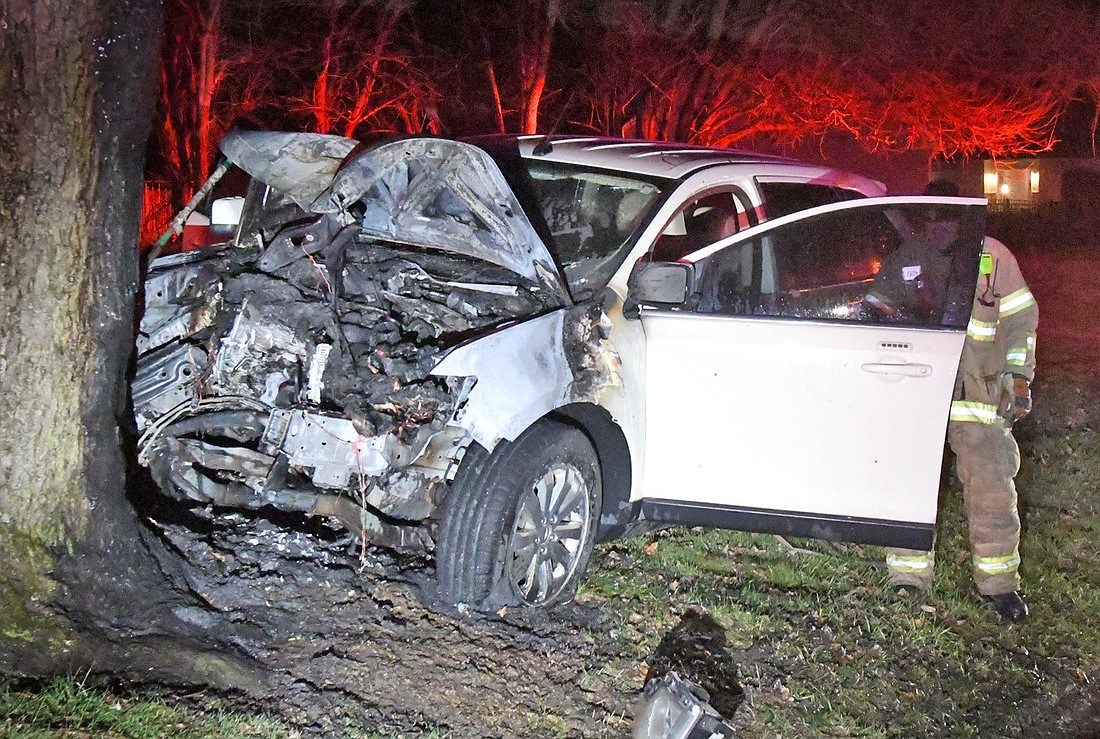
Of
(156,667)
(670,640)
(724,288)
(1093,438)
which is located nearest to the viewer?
(156,667)

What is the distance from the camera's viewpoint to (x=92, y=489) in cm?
379

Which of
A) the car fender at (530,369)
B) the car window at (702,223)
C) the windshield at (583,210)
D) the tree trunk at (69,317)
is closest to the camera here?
the tree trunk at (69,317)

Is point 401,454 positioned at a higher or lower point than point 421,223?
lower

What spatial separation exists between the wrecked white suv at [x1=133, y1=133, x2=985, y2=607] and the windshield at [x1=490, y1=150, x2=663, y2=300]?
29 mm

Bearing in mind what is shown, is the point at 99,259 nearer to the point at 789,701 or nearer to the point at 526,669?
the point at 526,669

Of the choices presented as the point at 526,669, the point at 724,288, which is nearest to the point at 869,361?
the point at 724,288

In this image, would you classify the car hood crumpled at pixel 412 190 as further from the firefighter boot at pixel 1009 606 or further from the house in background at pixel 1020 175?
the house in background at pixel 1020 175

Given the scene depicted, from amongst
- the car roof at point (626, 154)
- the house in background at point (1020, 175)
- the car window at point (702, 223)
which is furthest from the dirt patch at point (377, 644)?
the house in background at point (1020, 175)

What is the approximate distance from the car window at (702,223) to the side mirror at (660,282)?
48cm

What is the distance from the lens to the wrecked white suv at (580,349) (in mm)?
4320

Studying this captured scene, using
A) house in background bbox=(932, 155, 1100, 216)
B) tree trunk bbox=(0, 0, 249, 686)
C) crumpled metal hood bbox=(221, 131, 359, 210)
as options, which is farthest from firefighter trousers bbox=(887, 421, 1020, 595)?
house in background bbox=(932, 155, 1100, 216)

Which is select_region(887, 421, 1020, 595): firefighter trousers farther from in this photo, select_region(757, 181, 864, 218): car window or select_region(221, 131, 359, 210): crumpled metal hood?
select_region(221, 131, 359, 210): crumpled metal hood

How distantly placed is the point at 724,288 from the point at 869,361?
0.70 meters

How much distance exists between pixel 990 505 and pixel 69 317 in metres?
4.02
